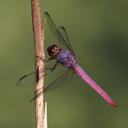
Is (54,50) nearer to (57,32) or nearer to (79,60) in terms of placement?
(57,32)

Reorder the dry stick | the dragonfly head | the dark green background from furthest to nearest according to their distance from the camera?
1. the dark green background
2. the dragonfly head
3. the dry stick

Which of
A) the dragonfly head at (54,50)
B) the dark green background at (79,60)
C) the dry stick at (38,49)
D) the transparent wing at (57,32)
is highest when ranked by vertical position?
the dark green background at (79,60)

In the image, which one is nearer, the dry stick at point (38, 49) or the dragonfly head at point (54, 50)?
the dry stick at point (38, 49)

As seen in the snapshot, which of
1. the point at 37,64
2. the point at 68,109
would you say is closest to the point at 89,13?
the point at 68,109

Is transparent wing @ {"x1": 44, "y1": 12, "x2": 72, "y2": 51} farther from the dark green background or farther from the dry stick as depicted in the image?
the dark green background

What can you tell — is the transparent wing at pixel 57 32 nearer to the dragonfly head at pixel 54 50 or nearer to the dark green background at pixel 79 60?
the dragonfly head at pixel 54 50

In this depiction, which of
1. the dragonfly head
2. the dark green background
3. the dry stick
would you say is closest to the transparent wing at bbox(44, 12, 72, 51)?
the dragonfly head

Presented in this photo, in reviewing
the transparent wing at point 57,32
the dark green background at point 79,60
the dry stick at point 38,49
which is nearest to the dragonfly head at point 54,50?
the transparent wing at point 57,32

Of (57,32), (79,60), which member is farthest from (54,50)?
(79,60)

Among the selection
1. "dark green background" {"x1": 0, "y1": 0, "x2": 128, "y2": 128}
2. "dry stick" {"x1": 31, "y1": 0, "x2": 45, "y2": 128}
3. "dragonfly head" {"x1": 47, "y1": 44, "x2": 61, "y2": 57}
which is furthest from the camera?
"dark green background" {"x1": 0, "y1": 0, "x2": 128, "y2": 128}
